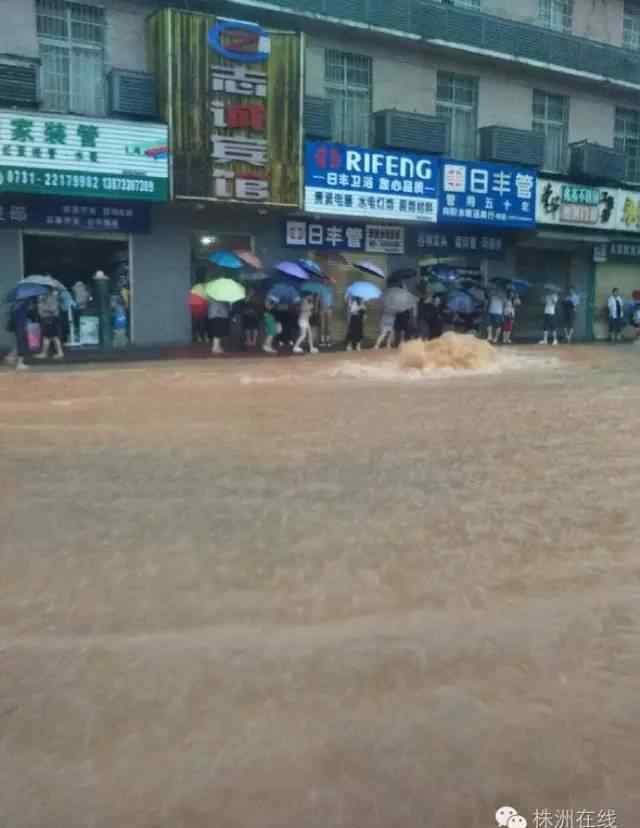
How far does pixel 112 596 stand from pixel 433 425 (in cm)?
493

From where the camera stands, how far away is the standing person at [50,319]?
14.7 metres

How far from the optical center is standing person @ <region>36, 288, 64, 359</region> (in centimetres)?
1466

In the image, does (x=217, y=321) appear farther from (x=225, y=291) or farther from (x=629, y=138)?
(x=629, y=138)

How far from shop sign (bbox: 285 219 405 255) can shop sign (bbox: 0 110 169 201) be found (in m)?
3.60

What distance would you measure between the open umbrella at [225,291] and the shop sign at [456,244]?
593 centimetres

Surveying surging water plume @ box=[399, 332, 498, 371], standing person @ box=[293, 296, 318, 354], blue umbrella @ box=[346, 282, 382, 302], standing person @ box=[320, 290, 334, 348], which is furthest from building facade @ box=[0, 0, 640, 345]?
surging water plume @ box=[399, 332, 498, 371]

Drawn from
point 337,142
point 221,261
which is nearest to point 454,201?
point 337,142

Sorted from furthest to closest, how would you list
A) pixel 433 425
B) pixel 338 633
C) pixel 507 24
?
pixel 507 24
pixel 433 425
pixel 338 633

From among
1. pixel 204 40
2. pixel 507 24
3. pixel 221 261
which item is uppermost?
pixel 507 24

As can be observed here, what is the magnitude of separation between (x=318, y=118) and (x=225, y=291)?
4689mm

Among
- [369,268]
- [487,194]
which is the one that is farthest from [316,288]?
[487,194]

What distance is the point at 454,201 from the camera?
65.4 feet

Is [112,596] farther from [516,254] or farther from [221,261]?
[516,254]

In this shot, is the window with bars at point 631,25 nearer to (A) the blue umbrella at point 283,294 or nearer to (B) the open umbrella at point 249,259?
(B) the open umbrella at point 249,259
